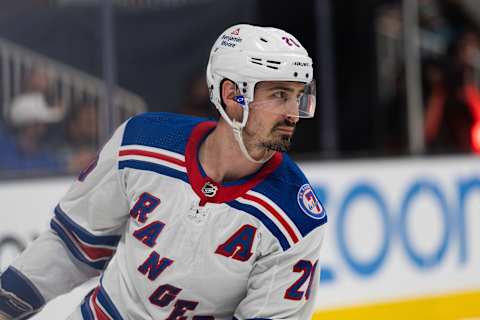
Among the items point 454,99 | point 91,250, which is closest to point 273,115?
point 91,250

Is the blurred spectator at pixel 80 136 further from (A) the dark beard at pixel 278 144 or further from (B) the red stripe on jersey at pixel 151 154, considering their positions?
(A) the dark beard at pixel 278 144

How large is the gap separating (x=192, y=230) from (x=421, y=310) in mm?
2515

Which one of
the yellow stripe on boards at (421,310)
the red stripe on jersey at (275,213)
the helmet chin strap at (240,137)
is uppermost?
the helmet chin strap at (240,137)

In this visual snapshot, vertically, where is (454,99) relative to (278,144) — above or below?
below

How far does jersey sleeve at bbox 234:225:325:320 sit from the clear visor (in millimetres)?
280

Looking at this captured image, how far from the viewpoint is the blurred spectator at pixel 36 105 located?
4.24 m

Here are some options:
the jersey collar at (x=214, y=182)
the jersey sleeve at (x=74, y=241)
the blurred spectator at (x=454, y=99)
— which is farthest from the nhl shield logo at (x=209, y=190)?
the blurred spectator at (x=454, y=99)

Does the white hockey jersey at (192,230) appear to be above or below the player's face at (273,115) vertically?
below

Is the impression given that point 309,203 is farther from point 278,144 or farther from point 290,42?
point 290,42

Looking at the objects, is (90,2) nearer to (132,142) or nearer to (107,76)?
(107,76)

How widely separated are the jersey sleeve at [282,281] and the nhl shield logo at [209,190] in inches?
7.4

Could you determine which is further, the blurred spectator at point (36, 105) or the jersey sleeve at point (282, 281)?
the blurred spectator at point (36, 105)

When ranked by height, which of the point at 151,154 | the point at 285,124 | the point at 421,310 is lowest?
the point at 421,310

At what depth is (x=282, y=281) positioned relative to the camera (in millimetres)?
2766
